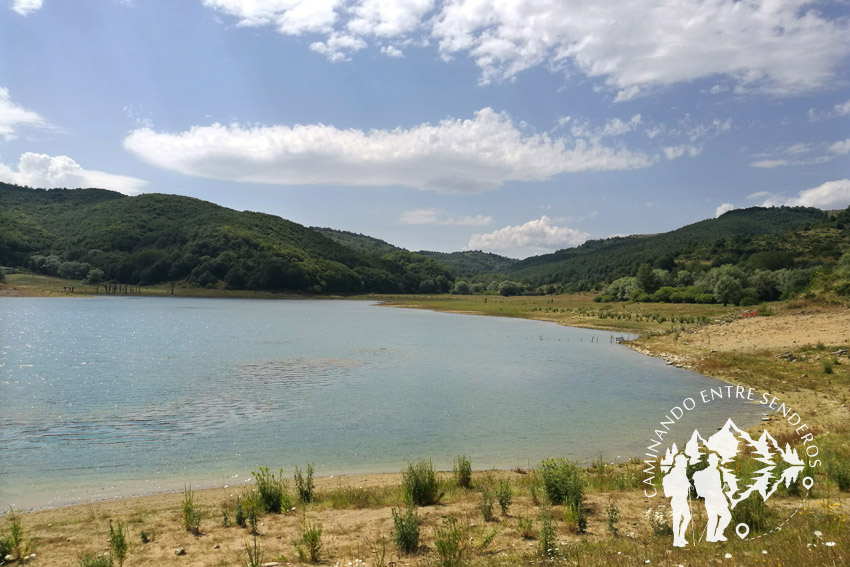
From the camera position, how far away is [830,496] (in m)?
8.30

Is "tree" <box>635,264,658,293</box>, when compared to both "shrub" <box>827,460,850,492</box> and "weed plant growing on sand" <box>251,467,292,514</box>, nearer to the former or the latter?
"shrub" <box>827,460,850,492</box>

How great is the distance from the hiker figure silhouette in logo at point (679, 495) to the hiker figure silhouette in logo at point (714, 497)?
0.70 feet

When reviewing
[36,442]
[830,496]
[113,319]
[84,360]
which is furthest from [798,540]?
[113,319]

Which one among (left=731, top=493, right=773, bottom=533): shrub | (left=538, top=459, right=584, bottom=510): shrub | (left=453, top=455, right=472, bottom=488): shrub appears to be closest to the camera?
(left=731, top=493, right=773, bottom=533): shrub

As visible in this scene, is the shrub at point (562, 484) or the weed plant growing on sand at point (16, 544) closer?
the weed plant growing on sand at point (16, 544)

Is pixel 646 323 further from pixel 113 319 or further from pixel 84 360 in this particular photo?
pixel 113 319

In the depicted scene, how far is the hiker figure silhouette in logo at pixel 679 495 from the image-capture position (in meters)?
6.82

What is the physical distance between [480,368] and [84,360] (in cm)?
2495

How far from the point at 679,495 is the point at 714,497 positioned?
1.70ft

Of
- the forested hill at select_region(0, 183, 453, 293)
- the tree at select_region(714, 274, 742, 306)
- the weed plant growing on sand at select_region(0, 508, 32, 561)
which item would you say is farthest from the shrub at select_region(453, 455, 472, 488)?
the forested hill at select_region(0, 183, 453, 293)

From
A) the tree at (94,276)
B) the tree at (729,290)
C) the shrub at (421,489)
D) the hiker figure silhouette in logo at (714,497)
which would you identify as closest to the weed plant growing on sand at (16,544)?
the shrub at (421,489)

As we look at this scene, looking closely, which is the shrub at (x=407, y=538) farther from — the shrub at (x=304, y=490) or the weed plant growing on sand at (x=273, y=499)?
the shrub at (x=304, y=490)

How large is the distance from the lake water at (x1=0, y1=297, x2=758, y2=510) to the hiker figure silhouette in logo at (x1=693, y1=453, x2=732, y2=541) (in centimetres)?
666

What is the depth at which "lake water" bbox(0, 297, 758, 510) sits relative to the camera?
14.2 metres
